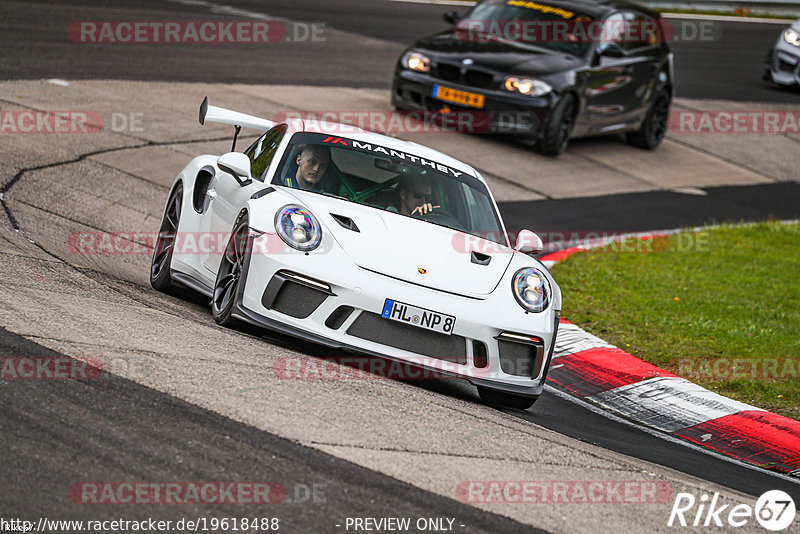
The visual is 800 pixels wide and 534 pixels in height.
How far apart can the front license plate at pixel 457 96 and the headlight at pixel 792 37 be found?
9.18 m

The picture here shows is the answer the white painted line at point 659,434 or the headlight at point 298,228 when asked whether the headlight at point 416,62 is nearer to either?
the white painted line at point 659,434

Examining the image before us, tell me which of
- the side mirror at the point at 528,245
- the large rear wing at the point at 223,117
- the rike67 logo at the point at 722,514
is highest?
the large rear wing at the point at 223,117

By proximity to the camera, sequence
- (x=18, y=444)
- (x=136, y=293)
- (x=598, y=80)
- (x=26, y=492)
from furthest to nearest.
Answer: (x=598, y=80)
(x=136, y=293)
(x=18, y=444)
(x=26, y=492)

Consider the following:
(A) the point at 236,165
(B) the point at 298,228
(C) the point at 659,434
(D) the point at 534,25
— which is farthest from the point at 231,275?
(D) the point at 534,25

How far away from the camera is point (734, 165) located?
16969 millimetres

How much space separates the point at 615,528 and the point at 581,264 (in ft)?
20.6

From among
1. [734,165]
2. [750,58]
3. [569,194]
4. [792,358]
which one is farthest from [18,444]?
[750,58]

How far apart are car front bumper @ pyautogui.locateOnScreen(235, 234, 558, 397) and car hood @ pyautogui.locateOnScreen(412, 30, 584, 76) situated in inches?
343

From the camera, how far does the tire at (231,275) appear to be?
20.6ft

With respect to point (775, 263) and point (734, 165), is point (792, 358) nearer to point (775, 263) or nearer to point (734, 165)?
point (775, 263)

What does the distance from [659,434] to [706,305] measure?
2996 mm

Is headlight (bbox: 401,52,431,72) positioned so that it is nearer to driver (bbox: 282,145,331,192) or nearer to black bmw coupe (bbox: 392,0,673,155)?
black bmw coupe (bbox: 392,0,673,155)

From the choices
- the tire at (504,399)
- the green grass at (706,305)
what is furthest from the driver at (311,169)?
the green grass at (706,305)

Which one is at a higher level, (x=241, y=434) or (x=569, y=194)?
(x=241, y=434)
